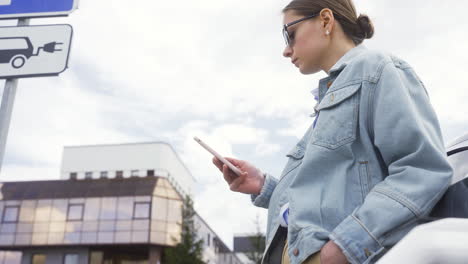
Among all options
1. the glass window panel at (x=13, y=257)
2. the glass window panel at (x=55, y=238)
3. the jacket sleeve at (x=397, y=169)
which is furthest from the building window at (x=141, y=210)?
the jacket sleeve at (x=397, y=169)

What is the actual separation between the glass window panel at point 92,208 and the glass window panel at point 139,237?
297cm

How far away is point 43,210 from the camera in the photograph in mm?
31797

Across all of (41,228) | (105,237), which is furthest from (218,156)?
(41,228)

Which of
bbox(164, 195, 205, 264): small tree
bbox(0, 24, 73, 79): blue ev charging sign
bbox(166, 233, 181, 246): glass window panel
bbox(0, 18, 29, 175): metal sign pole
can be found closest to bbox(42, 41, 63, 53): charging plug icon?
bbox(0, 24, 73, 79): blue ev charging sign

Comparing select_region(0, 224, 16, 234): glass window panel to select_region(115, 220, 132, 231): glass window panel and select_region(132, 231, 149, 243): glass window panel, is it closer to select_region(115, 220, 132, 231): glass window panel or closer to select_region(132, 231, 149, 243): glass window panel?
select_region(115, 220, 132, 231): glass window panel

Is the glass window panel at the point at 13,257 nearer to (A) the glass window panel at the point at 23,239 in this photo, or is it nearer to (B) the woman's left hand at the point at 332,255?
(A) the glass window panel at the point at 23,239

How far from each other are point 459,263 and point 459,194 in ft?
1.56

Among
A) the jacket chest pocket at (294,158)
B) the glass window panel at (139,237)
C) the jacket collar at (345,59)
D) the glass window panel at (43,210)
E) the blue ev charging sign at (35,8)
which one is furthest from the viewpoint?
the glass window panel at (43,210)

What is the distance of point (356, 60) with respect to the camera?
1604 millimetres

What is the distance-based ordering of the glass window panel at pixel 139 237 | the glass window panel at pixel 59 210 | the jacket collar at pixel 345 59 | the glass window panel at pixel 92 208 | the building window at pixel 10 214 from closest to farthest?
the jacket collar at pixel 345 59 → the glass window panel at pixel 139 237 → the glass window panel at pixel 92 208 → the glass window panel at pixel 59 210 → the building window at pixel 10 214

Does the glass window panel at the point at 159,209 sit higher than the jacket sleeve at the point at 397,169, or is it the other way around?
the glass window panel at the point at 159,209

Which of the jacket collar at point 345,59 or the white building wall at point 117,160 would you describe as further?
the white building wall at point 117,160

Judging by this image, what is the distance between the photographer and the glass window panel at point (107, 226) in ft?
102

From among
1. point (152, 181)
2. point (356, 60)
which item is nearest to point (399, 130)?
point (356, 60)
